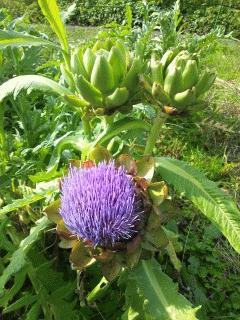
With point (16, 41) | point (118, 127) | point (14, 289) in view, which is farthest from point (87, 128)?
point (14, 289)

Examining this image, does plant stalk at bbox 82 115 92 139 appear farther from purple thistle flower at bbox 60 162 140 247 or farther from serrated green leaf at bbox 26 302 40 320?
serrated green leaf at bbox 26 302 40 320

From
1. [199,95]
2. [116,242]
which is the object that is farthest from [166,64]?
[116,242]

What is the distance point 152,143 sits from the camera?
0.97 metres

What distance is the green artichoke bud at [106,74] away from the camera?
2.83 feet

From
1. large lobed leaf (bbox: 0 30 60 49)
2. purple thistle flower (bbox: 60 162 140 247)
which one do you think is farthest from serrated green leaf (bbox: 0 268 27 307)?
large lobed leaf (bbox: 0 30 60 49)

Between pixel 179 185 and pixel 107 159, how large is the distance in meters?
0.13

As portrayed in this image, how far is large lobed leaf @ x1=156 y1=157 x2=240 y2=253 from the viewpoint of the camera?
0.86 m

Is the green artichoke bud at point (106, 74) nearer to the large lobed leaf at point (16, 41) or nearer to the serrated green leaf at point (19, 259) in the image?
the large lobed leaf at point (16, 41)

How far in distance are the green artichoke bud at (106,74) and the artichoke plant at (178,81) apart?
0.03 m

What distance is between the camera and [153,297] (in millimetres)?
864

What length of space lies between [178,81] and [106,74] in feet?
0.37

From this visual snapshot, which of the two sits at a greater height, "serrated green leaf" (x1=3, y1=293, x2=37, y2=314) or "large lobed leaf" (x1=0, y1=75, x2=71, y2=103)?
"large lobed leaf" (x1=0, y1=75, x2=71, y2=103)

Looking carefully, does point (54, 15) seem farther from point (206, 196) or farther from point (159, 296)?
point (159, 296)

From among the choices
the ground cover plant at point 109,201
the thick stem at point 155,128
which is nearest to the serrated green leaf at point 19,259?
the ground cover plant at point 109,201
